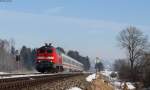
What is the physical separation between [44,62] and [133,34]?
4578cm

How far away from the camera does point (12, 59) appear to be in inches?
5984

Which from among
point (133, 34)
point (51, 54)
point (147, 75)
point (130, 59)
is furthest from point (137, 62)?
point (51, 54)

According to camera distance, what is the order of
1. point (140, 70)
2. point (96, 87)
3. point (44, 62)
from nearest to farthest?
point (96, 87) < point (44, 62) < point (140, 70)

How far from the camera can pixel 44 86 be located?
3328cm

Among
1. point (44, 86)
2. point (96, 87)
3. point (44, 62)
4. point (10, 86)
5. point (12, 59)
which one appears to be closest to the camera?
point (10, 86)

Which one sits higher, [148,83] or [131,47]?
[131,47]

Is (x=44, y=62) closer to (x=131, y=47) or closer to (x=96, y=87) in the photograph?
(x=96, y=87)

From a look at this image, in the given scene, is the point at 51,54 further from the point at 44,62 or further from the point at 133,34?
the point at 133,34

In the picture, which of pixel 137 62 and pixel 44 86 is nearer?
pixel 44 86

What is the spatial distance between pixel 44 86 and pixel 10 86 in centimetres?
527

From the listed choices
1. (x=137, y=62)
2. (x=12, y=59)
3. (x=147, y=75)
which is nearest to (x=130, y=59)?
(x=137, y=62)

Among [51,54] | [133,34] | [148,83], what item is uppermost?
[133,34]

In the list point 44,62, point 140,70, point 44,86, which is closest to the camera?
point 44,86

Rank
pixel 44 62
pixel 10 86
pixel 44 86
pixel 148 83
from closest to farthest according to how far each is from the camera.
Answer: pixel 10 86 < pixel 44 86 < pixel 44 62 < pixel 148 83
